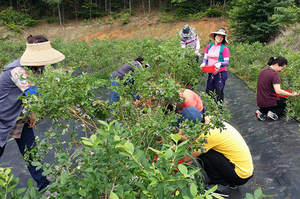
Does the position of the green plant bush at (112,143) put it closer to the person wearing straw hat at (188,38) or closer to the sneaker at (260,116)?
the sneaker at (260,116)

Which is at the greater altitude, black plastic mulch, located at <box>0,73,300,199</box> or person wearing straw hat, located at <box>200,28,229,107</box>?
person wearing straw hat, located at <box>200,28,229,107</box>

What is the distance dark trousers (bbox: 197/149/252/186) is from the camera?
219 centimetres

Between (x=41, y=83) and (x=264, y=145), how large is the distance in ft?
9.80

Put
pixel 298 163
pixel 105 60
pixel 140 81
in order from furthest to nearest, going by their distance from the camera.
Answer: pixel 105 60 → pixel 298 163 → pixel 140 81

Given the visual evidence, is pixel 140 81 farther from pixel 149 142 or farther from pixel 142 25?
pixel 142 25

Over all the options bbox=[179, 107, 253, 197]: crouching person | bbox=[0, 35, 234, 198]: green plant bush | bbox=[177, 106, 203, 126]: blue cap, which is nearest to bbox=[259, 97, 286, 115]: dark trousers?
bbox=[179, 107, 253, 197]: crouching person

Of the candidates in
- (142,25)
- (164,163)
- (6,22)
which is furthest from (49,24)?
(164,163)

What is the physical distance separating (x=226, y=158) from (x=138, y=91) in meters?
1.12

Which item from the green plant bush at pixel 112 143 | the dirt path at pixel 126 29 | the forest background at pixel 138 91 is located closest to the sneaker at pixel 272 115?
the forest background at pixel 138 91

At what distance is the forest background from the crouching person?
51cm

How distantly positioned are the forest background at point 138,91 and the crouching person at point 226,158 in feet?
1.67

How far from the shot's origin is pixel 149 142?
163 cm

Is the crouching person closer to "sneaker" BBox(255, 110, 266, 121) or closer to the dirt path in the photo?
"sneaker" BBox(255, 110, 266, 121)

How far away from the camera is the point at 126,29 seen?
2439 centimetres
